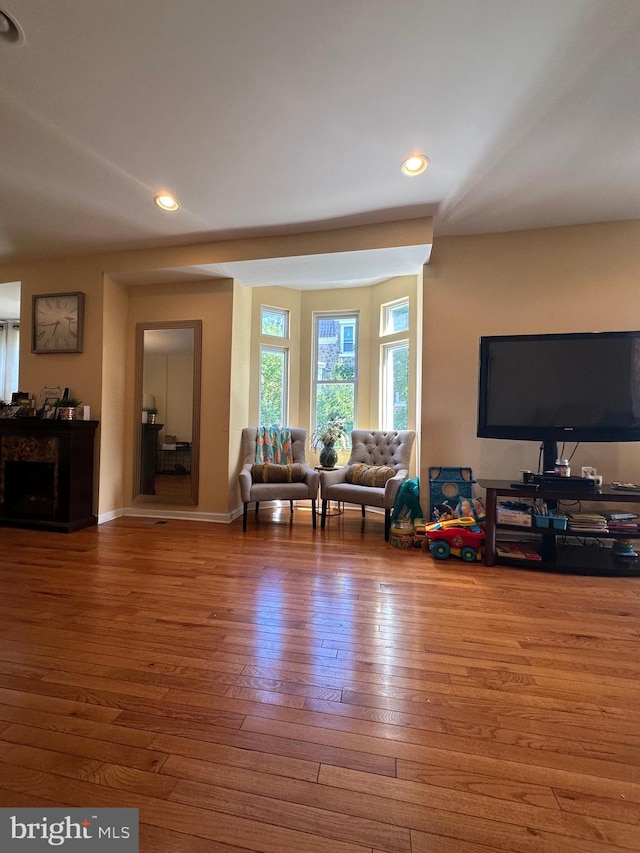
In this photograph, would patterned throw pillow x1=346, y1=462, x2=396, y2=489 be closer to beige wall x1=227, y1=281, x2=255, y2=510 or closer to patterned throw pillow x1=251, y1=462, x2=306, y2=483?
patterned throw pillow x1=251, y1=462, x2=306, y2=483


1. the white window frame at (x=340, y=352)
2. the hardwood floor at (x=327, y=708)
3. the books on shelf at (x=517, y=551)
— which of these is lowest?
the hardwood floor at (x=327, y=708)

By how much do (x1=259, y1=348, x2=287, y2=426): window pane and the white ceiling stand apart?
78.6 inches

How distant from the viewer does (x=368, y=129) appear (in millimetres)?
2037

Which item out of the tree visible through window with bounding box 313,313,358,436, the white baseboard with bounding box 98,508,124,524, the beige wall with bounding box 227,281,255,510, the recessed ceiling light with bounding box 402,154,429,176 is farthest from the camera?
the tree visible through window with bounding box 313,313,358,436

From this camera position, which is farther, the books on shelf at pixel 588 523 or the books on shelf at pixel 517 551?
the books on shelf at pixel 517 551

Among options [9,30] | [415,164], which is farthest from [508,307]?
[9,30]

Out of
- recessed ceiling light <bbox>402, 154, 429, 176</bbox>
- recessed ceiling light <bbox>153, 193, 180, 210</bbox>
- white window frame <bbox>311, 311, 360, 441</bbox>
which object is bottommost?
white window frame <bbox>311, 311, 360, 441</bbox>

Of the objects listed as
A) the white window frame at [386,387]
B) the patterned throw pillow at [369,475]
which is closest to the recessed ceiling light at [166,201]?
the white window frame at [386,387]

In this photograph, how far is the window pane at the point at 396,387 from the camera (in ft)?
14.2

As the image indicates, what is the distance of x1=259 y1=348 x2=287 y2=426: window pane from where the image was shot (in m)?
4.75

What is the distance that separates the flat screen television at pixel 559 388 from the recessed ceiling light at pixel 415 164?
1335 millimetres

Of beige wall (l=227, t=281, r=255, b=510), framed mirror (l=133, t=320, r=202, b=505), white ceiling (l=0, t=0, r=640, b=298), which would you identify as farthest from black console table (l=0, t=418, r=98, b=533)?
white ceiling (l=0, t=0, r=640, b=298)

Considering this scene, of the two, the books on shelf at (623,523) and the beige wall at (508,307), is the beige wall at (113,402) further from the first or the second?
the books on shelf at (623,523)

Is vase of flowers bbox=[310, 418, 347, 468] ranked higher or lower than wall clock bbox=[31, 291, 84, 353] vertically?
lower
